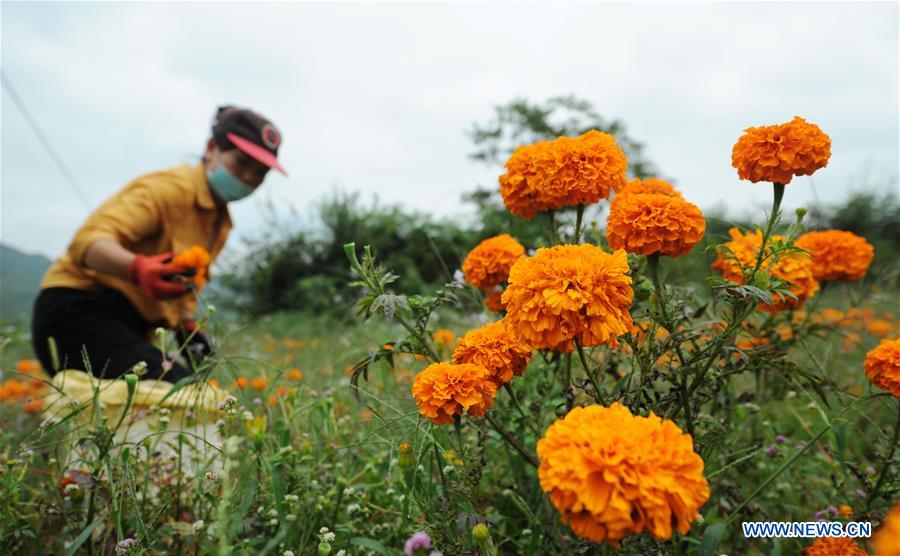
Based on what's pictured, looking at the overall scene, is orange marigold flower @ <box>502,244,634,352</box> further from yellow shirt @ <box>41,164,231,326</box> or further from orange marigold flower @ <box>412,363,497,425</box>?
yellow shirt @ <box>41,164,231,326</box>

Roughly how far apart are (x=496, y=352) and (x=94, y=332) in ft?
7.62

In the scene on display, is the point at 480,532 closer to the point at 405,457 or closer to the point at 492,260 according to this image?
the point at 405,457

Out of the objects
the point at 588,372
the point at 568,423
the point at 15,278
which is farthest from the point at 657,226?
the point at 15,278

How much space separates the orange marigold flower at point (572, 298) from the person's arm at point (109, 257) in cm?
214

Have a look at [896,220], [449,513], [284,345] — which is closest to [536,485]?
[449,513]

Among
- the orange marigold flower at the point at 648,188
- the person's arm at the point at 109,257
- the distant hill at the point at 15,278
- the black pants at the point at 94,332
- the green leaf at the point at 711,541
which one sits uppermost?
the orange marigold flower at the point at 648,188

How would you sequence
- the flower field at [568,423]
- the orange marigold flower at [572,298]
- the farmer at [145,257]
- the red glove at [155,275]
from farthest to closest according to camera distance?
the farmer at [145,257], the red glove at [155,275], the orange marigold flower at [572,298], the flower field at [568,423]

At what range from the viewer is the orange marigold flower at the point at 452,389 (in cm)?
97

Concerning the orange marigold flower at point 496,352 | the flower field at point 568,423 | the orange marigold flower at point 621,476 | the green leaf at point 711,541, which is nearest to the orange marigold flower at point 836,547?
the flower field at point 568,423

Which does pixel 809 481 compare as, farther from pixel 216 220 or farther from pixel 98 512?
pixel 216 220

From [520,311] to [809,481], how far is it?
1.47m

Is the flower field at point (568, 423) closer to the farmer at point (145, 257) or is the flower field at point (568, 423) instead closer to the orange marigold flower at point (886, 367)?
the orange marigold flower at point (886, 367)

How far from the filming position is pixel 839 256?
1.74m

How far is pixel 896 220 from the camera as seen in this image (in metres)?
8.61
